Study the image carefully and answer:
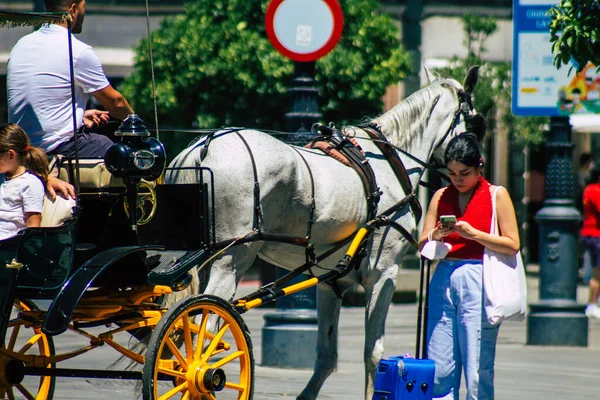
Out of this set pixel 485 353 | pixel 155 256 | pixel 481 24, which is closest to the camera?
pixel 155 256

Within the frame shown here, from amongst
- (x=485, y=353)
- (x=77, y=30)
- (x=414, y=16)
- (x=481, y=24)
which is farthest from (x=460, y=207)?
(x=414, y=16)

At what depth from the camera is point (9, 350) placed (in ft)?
20.0

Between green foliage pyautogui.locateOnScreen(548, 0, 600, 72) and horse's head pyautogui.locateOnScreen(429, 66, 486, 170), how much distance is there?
1.23 m

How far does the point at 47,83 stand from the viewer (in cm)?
604

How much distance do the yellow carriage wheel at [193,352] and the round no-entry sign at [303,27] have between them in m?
3.55

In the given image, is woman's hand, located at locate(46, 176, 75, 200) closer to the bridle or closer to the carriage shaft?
the carriage shaft

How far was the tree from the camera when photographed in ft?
52.5

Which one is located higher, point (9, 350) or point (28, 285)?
point (28, 285)

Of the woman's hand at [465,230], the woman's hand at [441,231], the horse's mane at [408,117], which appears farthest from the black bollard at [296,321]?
the woman's hand at [465,230]

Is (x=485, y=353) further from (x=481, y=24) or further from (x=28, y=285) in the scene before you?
(x=481, y=24)

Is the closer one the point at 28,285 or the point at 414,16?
the point at 28,285

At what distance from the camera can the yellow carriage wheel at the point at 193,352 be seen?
539cm

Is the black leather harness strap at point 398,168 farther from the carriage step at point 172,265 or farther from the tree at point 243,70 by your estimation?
the tree at point 243,70

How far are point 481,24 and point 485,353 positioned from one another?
1363 centimetres
